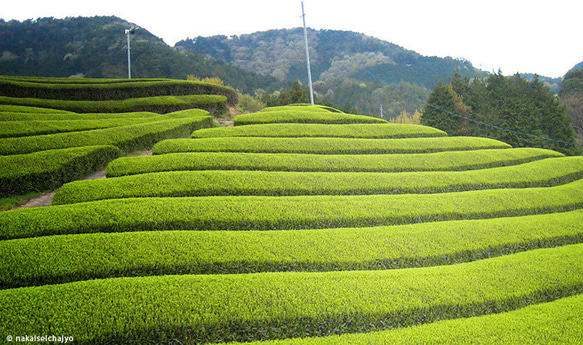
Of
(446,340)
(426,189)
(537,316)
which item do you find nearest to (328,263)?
(446,340)

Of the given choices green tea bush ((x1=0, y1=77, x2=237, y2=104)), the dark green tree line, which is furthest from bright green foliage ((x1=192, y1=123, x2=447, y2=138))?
the dark green tree line

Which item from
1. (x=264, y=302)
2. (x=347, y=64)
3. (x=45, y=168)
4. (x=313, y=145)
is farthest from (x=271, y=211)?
(x=347, y=64)

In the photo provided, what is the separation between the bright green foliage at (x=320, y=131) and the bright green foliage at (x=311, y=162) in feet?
8.47

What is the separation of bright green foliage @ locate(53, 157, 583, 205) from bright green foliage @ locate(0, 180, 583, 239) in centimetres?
54

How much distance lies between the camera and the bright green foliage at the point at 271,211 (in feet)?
21.9

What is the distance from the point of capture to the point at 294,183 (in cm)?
923

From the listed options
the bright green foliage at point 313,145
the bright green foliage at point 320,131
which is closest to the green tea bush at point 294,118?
the bright green foliage at point 320,131

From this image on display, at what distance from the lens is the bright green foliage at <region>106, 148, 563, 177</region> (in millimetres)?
9820

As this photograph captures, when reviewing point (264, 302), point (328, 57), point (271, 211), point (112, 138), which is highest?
point (328, 57)

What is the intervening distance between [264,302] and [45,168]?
783cm

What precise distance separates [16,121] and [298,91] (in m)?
24.9

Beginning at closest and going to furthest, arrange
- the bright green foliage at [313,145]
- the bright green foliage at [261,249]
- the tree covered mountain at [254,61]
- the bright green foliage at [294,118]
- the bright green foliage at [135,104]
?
the bright green foliage at [261,249], the bright green foliage at [313,145], the bright green foliage at [294,118], the bright green foliage at [135,104], the tree covered mountain at [254,61]

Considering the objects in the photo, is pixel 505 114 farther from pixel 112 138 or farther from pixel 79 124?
pixel 79 124

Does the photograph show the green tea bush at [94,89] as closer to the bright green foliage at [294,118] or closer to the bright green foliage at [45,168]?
the bright green foliage at [294,118]
